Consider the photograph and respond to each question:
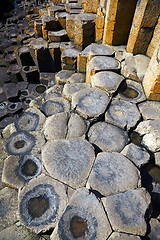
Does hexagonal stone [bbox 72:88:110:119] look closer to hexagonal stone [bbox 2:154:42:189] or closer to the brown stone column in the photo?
the brown stone column

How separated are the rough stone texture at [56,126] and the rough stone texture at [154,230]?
1.44 meters

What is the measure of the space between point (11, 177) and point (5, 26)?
9370 millimetres

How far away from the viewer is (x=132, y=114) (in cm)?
247

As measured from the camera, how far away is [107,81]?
110 inches

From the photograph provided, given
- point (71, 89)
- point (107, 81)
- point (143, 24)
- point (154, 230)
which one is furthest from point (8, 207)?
point (143, 24)

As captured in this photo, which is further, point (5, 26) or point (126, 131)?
point (5, 26)

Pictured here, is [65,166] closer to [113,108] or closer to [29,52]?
[113,108]

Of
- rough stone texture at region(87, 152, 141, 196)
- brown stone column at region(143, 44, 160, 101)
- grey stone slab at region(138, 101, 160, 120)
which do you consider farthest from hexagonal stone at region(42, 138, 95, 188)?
brown stone column at region(143, 44, 160, 101)

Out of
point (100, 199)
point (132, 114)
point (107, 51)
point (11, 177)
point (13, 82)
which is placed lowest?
point (13, 82)

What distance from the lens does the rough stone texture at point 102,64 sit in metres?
3.03

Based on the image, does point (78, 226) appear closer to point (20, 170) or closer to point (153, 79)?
point (20, 170)

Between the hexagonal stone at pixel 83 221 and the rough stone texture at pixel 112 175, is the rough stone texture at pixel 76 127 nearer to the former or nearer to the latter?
the rough stone texture at pixel 112 175

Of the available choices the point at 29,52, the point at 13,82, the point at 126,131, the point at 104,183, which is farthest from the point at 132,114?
the point at 13,82

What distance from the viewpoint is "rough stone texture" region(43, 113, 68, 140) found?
222cm
